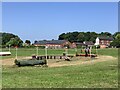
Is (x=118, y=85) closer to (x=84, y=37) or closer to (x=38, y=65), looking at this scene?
(x=38, y=65)

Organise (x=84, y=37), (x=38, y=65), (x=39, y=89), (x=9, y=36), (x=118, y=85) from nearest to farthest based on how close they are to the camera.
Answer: (x=39, y=89)
(x=118, y=85)
(x=38, y=65)
(x=9, y=36)
(x=84, y=37)

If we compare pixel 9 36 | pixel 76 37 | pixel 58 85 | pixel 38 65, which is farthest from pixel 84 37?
pixel 58 85

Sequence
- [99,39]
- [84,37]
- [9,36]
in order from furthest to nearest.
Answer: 1. [84,37]
2. [99,39]
3. [9,36]

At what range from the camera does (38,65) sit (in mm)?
24422

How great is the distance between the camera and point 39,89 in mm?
11141

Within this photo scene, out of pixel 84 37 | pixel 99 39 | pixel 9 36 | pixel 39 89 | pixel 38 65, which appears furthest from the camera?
pixel 84 37

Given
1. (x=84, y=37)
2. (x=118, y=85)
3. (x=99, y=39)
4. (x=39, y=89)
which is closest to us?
(x=39, y=89)

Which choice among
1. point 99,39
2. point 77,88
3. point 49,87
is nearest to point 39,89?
point 49,87

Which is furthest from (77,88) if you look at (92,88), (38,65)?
(38,65)

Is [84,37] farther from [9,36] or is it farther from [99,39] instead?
[9,36]

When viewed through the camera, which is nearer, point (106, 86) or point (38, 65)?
point (106, 86)

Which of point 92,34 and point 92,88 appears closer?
point 92,88

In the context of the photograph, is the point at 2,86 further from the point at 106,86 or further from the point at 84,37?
the point at 84,37

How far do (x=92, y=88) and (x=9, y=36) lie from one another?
14572 cm
